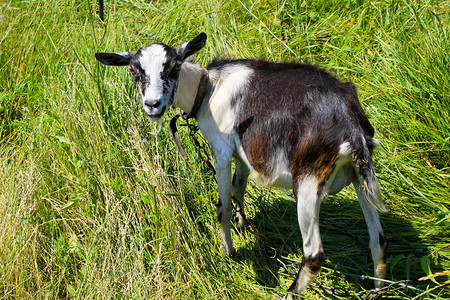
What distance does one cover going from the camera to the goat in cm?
309

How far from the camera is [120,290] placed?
3.42 meters

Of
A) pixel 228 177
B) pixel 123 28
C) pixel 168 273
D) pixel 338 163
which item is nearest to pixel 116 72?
pixel 123 28

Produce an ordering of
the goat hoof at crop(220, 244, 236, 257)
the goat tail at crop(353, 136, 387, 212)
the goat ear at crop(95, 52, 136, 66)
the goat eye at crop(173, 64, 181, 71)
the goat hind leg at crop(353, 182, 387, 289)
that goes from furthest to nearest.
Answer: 1. the goat hoof at crop(220, 244, 236, 257)
2. the goat ear at crop(95, 52, 136, 66)
3. the goat eye at crop(173, 64, 181, 71)
4. the goat hind leg at crop(353, 182, 387, 289)
5. the goat tail at crop(353, 136, 387, 212)

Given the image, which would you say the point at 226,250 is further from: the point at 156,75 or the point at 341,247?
the point at 156,75

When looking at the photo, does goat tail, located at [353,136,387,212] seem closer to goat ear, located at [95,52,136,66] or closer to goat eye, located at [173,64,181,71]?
goat eye, located at [173,64,181,71]

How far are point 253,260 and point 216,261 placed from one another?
13.2 inches

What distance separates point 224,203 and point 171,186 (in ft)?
1.55

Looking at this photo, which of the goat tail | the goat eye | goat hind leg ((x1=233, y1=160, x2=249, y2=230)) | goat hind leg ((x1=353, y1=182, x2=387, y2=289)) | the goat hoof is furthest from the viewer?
goat hind leg ((x1=233, y1=160, x2=249, y2=230))

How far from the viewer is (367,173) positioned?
3090mm

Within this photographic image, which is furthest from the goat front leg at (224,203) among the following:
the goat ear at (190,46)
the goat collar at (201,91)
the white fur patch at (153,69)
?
the goat ear at (190,46)

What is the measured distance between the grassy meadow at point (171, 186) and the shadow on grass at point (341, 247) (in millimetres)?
12

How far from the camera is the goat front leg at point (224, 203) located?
3689 mm

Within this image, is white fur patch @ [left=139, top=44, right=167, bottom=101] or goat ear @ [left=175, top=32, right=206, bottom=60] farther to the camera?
goat ear @ [left=175, top=32, right=206, bottom=60]

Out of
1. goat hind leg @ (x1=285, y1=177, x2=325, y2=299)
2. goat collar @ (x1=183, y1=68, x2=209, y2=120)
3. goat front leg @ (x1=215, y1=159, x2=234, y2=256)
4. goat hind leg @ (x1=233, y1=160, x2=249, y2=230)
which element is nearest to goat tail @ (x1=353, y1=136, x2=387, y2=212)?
goat hind leg @ (x1=285, y1=177, x2=325, y2=299)
